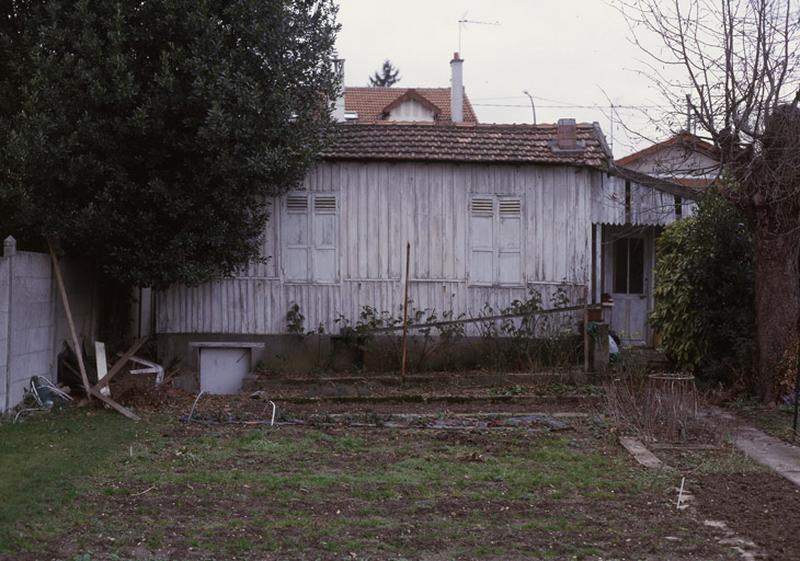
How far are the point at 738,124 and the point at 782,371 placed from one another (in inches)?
140

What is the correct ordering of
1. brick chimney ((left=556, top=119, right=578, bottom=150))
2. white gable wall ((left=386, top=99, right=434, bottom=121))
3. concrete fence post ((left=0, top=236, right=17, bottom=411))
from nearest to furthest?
concrete fence post ((left=0, top=236, right=17, bottom=411)) < brick chimney ((left=556, top=119, right=578, bottom=150)) < white gable wall ((left=386, top=99, right=434, bottom=121))

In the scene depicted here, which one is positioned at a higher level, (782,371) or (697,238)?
(697,238)

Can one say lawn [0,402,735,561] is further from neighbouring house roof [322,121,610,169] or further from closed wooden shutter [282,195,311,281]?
neighbouring house roof [322,121,610,169]

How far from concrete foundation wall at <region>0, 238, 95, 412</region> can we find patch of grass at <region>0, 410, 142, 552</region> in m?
0.67

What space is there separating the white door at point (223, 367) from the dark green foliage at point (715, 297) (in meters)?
7.35

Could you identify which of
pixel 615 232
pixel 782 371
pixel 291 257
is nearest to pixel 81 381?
pixel 291 257

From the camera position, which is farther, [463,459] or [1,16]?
[1,16]

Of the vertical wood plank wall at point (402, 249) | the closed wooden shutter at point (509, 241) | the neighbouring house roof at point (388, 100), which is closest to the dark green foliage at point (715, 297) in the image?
the vertical wood plank wall at point (402, 249)

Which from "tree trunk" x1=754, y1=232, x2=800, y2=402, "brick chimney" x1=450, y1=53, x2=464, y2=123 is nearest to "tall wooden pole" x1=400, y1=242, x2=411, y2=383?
"tree trunk" x1=754, y1=232, x2=800, y2=402

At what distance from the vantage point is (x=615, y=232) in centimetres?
2014

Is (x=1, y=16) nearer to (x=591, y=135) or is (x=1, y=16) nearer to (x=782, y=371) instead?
(x=591, y=135)

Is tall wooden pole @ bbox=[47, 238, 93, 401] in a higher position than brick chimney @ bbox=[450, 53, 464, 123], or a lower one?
lower

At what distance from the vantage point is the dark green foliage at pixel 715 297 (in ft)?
47.4

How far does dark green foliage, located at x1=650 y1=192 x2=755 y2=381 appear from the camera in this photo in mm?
14438
